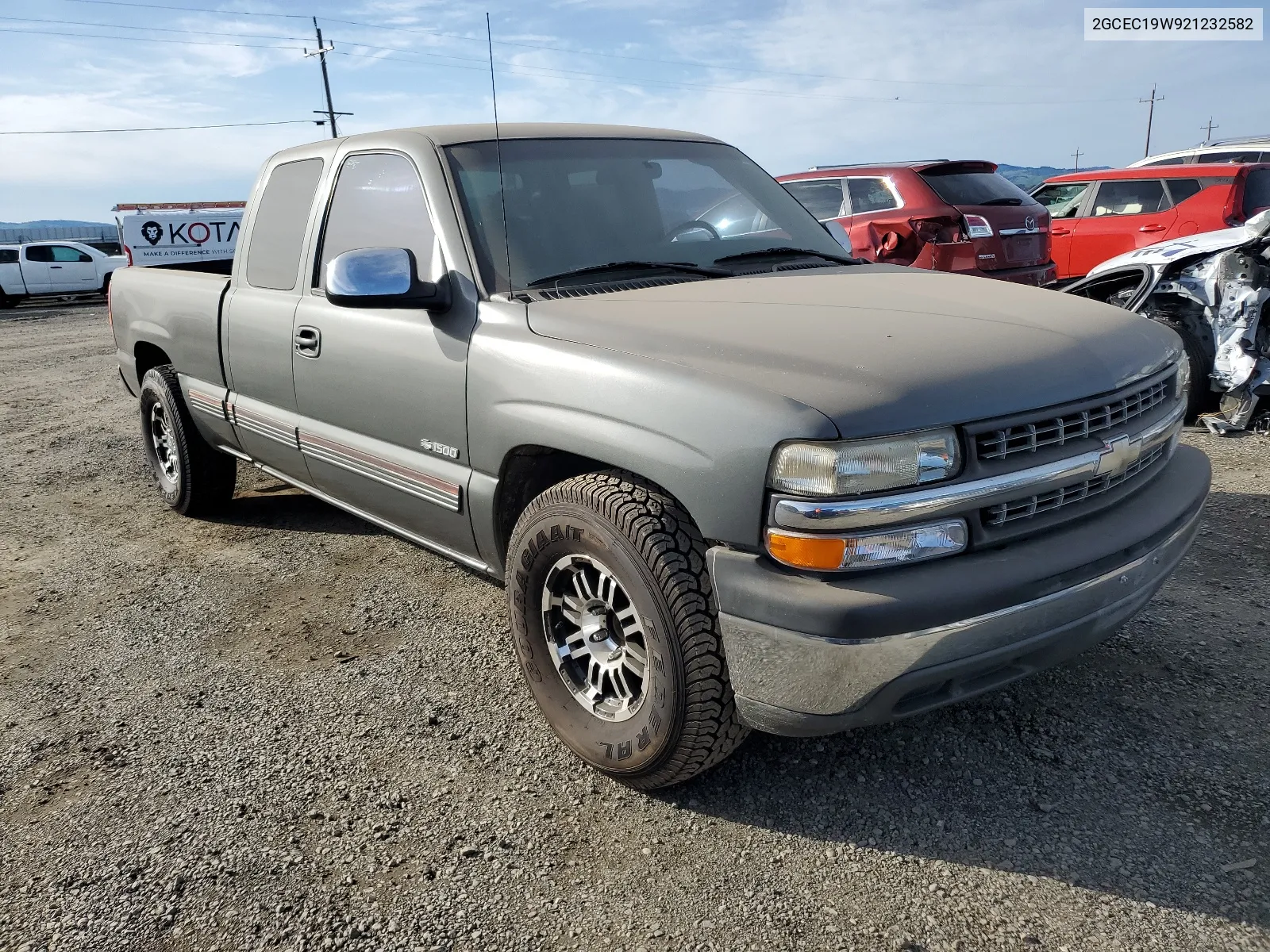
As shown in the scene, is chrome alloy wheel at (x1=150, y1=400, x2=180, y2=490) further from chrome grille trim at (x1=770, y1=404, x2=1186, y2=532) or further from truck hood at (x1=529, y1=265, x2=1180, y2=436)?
chrome grille trim at (x1=770, y1=404, x2=1186, y2=532)

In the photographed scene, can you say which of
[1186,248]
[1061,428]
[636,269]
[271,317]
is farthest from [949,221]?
[1061,428]

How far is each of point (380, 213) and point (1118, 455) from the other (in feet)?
8.29

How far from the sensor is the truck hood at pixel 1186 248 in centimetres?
575

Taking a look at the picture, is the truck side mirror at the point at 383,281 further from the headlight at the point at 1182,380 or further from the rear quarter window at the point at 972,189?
the rear quarter window at the point at 972,189

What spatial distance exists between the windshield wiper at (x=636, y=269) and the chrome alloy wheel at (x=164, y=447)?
2.94 meters

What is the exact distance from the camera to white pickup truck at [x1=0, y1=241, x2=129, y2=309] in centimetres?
2253

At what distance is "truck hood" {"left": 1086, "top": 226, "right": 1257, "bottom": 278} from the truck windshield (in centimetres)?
331

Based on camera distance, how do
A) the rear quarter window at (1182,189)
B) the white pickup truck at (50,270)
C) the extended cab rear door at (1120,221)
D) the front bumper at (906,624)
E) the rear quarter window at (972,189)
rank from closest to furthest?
the front bumper at (906,624) < the rear quarter window at (972,189) < the rear quarter window at (1182,189) < the extended cab rear door at (1120,221) < the white pickup truck at (50,270)

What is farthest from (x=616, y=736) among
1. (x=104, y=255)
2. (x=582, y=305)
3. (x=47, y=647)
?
(x=104, y=255)

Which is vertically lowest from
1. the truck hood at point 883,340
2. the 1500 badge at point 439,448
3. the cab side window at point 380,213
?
the 1500 badge at point 439,448

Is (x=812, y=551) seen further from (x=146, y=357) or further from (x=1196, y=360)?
(x=1196, y=360)

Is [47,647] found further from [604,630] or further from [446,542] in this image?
[604,630]

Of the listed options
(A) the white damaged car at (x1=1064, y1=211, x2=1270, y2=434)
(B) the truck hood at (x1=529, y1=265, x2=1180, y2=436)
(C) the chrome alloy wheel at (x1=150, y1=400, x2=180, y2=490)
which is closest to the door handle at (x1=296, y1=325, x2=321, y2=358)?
(B) the truck hood at (x1=529, y1=265, x2=1180, y2=436)

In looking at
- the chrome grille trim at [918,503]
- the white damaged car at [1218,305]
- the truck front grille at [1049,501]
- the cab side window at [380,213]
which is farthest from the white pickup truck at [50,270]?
the truck front grille at [1049,501]
